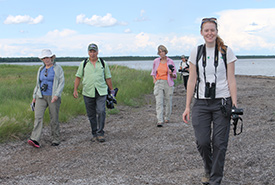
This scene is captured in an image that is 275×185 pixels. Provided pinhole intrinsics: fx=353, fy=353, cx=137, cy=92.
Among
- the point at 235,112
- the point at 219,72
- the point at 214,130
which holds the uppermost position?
the point at 219,72

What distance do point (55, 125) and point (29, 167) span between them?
1692 millimetres

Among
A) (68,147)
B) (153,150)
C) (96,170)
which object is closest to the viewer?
(96,170)

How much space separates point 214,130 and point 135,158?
2.05m

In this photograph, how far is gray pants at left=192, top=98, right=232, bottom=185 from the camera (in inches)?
154

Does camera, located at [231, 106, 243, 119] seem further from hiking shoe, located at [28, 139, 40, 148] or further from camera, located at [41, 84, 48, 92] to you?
hiking shoe, located at [28, 139, 40, 148]

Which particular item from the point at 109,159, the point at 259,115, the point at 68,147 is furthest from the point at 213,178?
the point at 259,115

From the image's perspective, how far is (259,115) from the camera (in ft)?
33.2

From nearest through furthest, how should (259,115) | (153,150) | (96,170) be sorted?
(96,170), (153,150), (259,115)

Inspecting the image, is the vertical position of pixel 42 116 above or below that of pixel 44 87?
below

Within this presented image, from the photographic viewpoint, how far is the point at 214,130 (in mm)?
3998

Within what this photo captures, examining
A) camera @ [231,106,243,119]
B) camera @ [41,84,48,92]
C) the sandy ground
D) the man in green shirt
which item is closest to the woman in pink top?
the sandy ground

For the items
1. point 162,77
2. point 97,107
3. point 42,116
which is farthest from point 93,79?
point 162,77

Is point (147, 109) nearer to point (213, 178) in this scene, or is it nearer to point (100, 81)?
point (100, 81)

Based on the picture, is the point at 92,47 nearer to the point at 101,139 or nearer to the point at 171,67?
the point at 101,139
